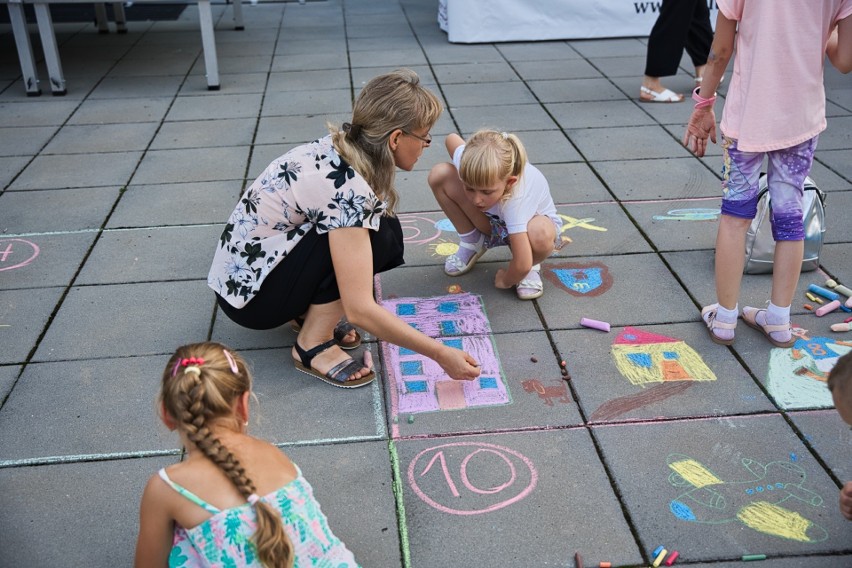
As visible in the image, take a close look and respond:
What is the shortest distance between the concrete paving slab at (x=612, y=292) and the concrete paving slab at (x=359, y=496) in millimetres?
1096

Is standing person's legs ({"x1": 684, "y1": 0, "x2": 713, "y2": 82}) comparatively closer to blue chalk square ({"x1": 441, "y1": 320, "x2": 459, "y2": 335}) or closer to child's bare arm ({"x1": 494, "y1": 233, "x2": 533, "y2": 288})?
child's bare arm ({"x1": 494, "y1": 233, "x2": 533, "y2": 288})

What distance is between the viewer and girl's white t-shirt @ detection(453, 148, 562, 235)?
10.7ft

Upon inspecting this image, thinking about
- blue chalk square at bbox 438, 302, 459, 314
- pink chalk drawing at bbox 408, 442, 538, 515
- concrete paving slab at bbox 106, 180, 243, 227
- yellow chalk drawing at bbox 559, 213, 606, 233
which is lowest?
concrete paving slab at bbox 106, 180, 243, 227

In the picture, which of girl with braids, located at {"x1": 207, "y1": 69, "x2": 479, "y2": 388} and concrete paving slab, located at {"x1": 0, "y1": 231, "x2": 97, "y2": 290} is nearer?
girl with braids, located at {"x1": 207, "y1": 69, "x2": 479, "y2": 388}

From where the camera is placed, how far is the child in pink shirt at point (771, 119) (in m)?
2.73

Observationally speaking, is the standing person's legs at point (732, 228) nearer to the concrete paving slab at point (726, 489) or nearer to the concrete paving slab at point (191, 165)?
the concrete paving slab at point (726, 489)

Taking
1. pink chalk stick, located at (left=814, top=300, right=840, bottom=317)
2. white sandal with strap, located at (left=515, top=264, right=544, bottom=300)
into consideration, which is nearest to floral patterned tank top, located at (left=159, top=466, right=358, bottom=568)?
white sandal with strap, located at (left=515, top=264, right=544, bottom=300)

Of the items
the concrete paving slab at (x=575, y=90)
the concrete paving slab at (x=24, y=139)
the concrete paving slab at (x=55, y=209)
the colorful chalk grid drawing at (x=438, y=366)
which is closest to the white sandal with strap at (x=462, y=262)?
the colorful chalk grid drawing at (x=438, y=366)

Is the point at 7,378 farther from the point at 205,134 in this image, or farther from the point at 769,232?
the point at 769,232

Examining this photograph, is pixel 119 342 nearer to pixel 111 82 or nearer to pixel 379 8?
pixel 111 82

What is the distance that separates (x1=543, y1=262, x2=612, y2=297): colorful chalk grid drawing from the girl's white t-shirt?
242 mm

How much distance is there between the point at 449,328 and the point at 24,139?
3.77 metres

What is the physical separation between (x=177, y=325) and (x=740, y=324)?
7.52 feet

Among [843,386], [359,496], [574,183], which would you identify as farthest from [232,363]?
[574,183]
